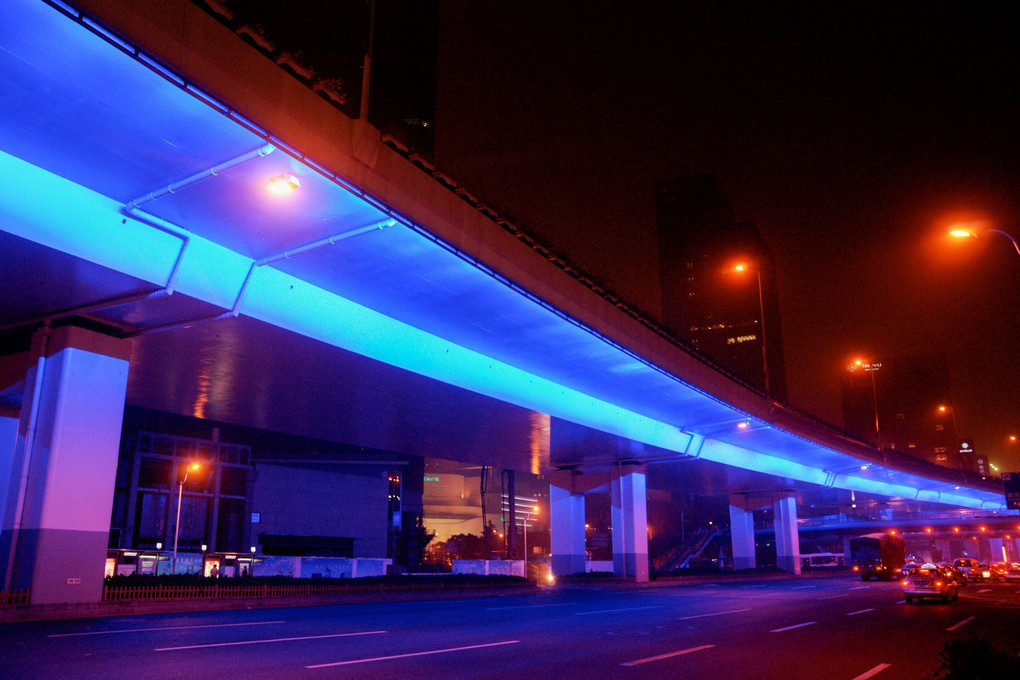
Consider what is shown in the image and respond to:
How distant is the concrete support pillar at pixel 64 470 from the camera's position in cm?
1722

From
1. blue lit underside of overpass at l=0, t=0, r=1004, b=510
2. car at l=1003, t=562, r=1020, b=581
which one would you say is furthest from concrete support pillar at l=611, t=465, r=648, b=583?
car at l=1003, t=562, r=1020, b=581

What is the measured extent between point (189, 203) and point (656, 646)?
40.6 feet

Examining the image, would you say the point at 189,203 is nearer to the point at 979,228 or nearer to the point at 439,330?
the point at 439,330

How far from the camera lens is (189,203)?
14.8 m

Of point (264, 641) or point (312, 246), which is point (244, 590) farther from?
point (312, 246)

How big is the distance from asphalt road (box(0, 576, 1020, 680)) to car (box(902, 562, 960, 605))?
21.5 feet

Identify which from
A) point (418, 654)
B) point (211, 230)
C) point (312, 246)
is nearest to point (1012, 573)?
point (418, 654)

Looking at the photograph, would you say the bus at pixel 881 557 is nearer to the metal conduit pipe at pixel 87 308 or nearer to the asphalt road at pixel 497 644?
the asphalt road at pixel 497 644

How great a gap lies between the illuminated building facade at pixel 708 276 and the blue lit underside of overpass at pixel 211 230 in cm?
16044

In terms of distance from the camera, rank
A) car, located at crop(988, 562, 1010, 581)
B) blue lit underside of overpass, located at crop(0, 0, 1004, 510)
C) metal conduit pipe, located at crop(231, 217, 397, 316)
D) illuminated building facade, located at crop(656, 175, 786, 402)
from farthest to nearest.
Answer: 1. illuminated building facade, located at crop(656, 175, 786, 402)
2. car, located at crop(988, 562, 1010, 581)
3. metal conduit pipe, located at crop(231, 217, 397, 316)
4. blue lit underside of overpass, located at crop(0, 0, 1004, 510)

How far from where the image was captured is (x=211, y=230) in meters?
16.0

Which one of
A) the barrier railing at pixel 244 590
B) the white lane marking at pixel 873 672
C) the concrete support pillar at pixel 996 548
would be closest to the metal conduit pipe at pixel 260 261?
the barrier railing at pixel 244 590

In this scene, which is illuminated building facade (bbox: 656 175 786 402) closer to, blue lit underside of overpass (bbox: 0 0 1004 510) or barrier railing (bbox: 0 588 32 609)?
blue lit underside of overpass (bbox: 0 0 1004 510)

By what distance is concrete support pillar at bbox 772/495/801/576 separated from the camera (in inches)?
2608
